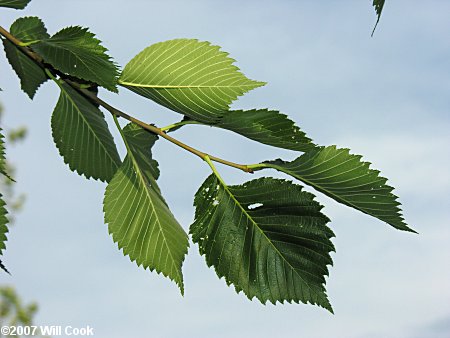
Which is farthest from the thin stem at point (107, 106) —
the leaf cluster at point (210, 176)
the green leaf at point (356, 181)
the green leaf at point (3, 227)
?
the green leaf at point (3, 227)

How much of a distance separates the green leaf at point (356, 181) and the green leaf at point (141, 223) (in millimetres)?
301

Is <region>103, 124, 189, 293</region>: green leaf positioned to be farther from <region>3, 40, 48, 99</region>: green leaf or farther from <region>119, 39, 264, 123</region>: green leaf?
<region>3, 40, 48, 99</region>: green leaf

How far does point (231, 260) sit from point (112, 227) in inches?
9.4

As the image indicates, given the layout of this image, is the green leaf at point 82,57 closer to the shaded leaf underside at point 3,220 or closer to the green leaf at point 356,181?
the shaded leaf underside at point 3,220

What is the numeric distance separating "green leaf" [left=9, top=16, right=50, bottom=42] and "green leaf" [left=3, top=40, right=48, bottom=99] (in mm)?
31

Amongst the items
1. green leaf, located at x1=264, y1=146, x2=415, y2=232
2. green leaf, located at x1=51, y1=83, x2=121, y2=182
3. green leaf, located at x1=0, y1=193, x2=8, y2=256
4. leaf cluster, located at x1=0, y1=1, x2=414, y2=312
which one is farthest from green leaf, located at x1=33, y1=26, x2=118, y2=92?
green leaf, located at x1=264, y1=146, x2=415, y2=232

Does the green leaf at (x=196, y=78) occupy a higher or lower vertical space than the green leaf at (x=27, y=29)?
lower

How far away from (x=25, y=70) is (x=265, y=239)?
0.64 m

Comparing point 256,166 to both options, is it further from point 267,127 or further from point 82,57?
point 82,57

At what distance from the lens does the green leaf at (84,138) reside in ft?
4.33

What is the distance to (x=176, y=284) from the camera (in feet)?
4.02

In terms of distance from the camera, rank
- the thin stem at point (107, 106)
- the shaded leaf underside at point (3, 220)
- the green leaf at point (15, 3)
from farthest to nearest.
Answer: the green leaf at point (15, 3) → the thin stem at point (107, 106) → the shaded leaf underside at point (3, 220)

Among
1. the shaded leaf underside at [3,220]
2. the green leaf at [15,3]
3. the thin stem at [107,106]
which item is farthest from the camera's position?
the green leaf at [15,3]

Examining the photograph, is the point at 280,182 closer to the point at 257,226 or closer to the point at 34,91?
the point at 257,226
